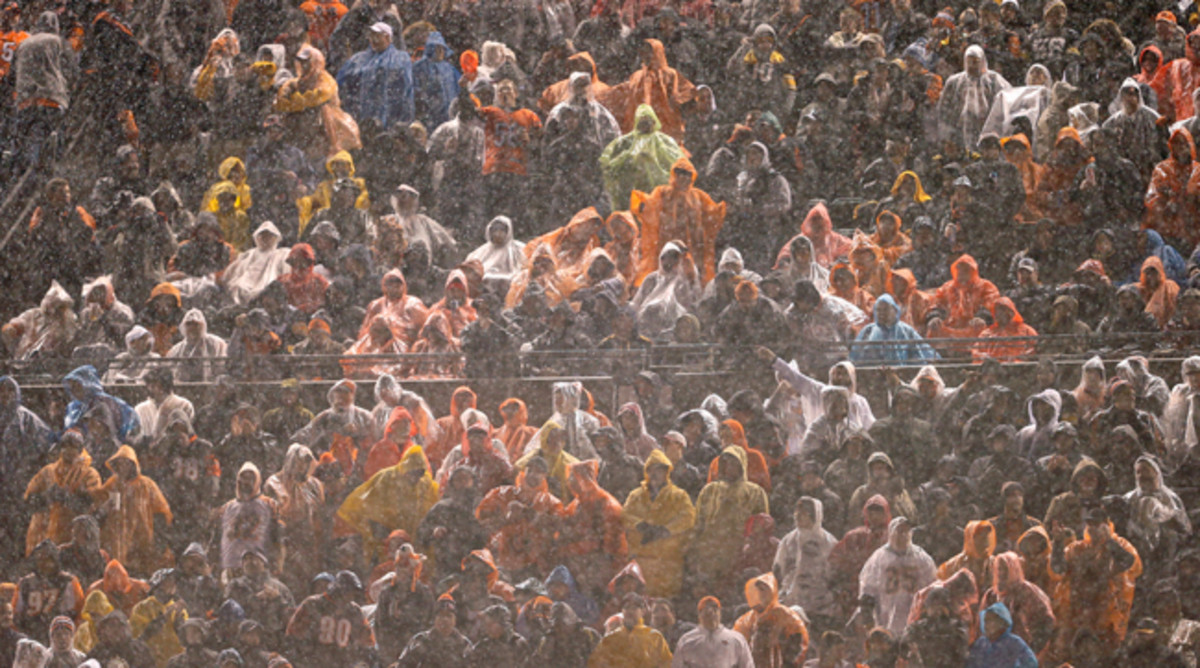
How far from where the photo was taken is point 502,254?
14.1 meters

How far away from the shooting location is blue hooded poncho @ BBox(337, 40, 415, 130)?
15.2 metres

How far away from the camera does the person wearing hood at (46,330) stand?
13.8 meters

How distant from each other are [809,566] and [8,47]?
8.09 metres

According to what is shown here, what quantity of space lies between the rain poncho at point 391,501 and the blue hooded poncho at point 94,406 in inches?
66.2

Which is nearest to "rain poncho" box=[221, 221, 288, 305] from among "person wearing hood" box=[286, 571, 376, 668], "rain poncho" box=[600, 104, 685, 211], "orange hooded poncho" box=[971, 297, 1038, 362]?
"rain poncho" box=[600, 104, 685, 211]

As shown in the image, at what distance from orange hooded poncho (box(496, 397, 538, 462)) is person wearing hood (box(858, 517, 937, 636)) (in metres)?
2.32

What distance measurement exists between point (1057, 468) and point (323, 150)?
5.93 meters

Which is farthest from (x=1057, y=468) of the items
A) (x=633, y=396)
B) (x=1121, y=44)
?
(x=1121, y=44)

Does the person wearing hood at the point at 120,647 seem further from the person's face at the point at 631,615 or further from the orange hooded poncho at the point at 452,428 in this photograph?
the person's face at the point at 631,615

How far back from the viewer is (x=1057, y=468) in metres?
12.1

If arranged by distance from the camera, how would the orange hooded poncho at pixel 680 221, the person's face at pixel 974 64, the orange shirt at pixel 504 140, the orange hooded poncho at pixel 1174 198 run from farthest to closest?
the person's face at pixel 974 64
the orange shirt at pixel 504 140
the orange hooded poncho at pixel 1174 198
the orange hooded poncho at pixel 680 221

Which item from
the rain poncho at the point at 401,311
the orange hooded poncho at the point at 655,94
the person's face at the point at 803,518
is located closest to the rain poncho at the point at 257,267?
the rain poncho at the point at 401,311

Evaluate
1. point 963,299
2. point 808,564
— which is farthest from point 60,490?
point 963,299

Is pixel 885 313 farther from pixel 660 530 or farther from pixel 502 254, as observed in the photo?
pixel 502 254
